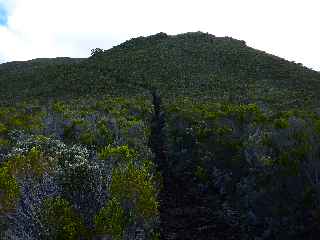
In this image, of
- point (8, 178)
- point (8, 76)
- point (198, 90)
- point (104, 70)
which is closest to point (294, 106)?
point (198, 90)

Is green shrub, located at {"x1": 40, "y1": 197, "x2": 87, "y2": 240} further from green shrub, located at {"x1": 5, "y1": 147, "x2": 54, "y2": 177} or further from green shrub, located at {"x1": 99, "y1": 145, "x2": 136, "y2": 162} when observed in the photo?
green shrub, located at {"x1": 99, "y1": 145, "x2": 136, "y2": 162}

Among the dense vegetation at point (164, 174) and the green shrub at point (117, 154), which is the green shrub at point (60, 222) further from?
the green shrub at point (117, 154)

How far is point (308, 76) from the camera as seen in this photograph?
143 ft

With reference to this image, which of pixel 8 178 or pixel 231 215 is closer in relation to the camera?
pixel 8 178

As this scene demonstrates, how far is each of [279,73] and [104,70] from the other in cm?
1588

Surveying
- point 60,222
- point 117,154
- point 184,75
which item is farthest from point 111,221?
point 184,75

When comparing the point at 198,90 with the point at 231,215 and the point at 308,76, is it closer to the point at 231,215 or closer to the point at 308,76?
the point at 308,76

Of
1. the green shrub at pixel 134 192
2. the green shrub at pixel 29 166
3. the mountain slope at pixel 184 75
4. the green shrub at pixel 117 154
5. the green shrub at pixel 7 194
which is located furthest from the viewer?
the mountain slope at pixel 184 75

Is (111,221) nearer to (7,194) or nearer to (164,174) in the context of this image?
(7,194)

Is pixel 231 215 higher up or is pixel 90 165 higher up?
pixel 90 165

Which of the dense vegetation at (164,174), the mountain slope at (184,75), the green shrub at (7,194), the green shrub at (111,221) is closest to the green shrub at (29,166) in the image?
the dense vegetation at (164,174)

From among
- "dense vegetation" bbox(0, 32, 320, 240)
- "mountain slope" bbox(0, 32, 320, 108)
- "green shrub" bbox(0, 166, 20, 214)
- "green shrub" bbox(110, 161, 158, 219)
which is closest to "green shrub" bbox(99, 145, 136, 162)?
"dense vegetation" bbox(0, 32, 320, 240)

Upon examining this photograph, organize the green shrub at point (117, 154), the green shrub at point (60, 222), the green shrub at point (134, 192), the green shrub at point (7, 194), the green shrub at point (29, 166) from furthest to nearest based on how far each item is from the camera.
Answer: the green shrub at point (117, 154), the green shrub at point (29, 166), the green shrub at point (134, 192), the green shrub at point (7, 194), the green shrub at point (60, 222)

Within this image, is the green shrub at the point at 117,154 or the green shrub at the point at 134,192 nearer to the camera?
the green shrub at the point at 134,192
